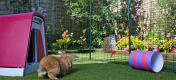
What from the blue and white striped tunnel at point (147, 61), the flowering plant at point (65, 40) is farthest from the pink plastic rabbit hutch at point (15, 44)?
the flowering plant at point (65, 40)

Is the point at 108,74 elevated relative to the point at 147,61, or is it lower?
lower

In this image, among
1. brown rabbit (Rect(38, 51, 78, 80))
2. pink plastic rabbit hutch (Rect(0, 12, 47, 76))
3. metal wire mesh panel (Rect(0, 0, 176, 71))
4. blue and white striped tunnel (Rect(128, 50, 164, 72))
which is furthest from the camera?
metal wire mesh panel (Rect(0, 0, 176, 71))

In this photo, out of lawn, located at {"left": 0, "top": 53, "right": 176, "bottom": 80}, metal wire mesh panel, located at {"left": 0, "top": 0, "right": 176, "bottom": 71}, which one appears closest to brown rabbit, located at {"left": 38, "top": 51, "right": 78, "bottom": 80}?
lawn, located at {"left": 0, "top": 53, "right": 176, "bottom": 80}

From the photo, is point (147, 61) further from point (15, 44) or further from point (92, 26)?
point (92, 26)

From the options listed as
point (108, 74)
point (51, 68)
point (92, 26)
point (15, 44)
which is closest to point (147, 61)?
point (108, 74)

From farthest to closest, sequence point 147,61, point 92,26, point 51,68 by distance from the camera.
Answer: point 92,26
point 147,61
point 51,68

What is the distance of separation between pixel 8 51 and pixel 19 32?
324mm

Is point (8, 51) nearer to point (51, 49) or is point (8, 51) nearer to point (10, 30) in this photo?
point (10, 30)

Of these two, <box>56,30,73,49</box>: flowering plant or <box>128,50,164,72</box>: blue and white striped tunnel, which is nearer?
<box>128,50,164,72</box>: blue and white striped tunnel

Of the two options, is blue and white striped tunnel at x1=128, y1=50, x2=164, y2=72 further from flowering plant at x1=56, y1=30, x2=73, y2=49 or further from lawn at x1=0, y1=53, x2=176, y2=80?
flowering plant at x1=56, y1=30, x2=73, y2=49

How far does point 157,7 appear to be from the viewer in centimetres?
450

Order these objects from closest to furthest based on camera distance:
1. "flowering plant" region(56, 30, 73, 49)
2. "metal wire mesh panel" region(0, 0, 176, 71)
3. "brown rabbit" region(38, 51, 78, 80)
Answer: "brown rabbit" region(38, 51, 78, 80), "metal wire mesh panel" region(0, 0, 176, 71), "flowering plant" region(56, 30, 73, 49)

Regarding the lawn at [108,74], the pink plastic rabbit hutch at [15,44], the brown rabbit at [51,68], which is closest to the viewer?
the brown rabbit at [51,68]

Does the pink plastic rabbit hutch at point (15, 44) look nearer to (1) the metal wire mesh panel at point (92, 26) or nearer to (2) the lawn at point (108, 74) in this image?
(2) the lawn at point (108, 74)
